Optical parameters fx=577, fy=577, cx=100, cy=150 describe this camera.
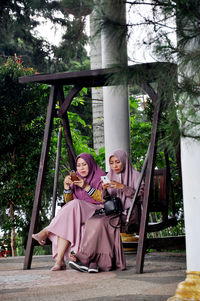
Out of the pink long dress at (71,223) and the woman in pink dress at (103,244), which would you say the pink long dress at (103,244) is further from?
the pink long dress at (71,223)

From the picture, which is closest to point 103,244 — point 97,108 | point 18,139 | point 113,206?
point 113,206

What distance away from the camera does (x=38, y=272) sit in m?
5.63

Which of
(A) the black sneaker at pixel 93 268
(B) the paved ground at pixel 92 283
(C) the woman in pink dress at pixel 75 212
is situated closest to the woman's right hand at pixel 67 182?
(C) the woman in pink dress at pixel 75 212

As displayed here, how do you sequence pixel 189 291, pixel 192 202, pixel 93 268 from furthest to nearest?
pixel 93 268
pixel 192 202
pixel 189 291

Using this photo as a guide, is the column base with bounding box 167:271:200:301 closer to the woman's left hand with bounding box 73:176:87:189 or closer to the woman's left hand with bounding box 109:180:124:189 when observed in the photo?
the woman's left hand with bounding box 109:180:124:189

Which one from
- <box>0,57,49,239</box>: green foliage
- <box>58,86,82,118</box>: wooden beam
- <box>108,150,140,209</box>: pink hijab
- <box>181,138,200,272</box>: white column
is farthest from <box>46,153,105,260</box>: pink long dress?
<box>0,57,49,239</box>: green foliage

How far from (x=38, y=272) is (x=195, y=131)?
2690mm

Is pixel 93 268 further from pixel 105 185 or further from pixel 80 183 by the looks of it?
pixel 80 183

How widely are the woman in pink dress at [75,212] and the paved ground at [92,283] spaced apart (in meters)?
0.26

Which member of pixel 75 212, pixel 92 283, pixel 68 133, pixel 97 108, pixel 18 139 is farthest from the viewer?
pixel 97 108

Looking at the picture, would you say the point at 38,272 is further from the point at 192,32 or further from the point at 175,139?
the point at 192,32

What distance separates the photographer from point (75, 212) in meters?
5.90

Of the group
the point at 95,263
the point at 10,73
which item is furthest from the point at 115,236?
the point at 10,73

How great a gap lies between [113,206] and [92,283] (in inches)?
40.2
